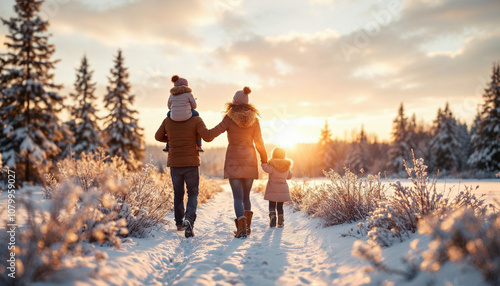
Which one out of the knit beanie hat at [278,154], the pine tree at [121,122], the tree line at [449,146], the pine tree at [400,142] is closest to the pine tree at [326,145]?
the tree line at [449,146]

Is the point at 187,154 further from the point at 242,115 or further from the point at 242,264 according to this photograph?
the point at 242,264

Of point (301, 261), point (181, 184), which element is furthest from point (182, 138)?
point (301, 261)

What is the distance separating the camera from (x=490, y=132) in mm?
29125

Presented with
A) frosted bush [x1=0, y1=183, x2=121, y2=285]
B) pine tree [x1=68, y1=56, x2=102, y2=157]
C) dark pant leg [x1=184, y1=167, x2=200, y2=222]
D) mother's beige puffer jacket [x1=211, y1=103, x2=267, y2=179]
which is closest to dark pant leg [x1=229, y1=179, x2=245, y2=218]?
mother's beige puffer jacket [x1=211, y1=103, x2=267, y2=179]

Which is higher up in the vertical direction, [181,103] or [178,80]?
[178,80]

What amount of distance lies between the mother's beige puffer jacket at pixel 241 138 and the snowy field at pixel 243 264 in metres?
1.13

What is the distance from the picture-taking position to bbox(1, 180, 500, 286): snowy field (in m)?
2.32

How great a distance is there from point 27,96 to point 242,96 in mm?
19289

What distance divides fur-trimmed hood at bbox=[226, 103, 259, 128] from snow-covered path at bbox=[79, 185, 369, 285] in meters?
1.93

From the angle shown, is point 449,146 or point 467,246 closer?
point 467,246

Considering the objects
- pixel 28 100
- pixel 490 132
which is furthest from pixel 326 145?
pixel 28 100

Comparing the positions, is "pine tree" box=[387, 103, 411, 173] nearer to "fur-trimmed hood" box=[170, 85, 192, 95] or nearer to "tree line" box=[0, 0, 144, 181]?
"tree line" box=[0, 0, 144, 181]

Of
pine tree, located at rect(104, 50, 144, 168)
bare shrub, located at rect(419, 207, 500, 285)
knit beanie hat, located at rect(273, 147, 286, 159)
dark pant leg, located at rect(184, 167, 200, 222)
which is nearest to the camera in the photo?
bare shrub, located at rect(419, 207, 500, 285)

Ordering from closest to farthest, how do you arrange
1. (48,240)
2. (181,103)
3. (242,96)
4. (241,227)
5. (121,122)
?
(48,240) → (241,227) → (181,103) → (242,96) → (121,122)
